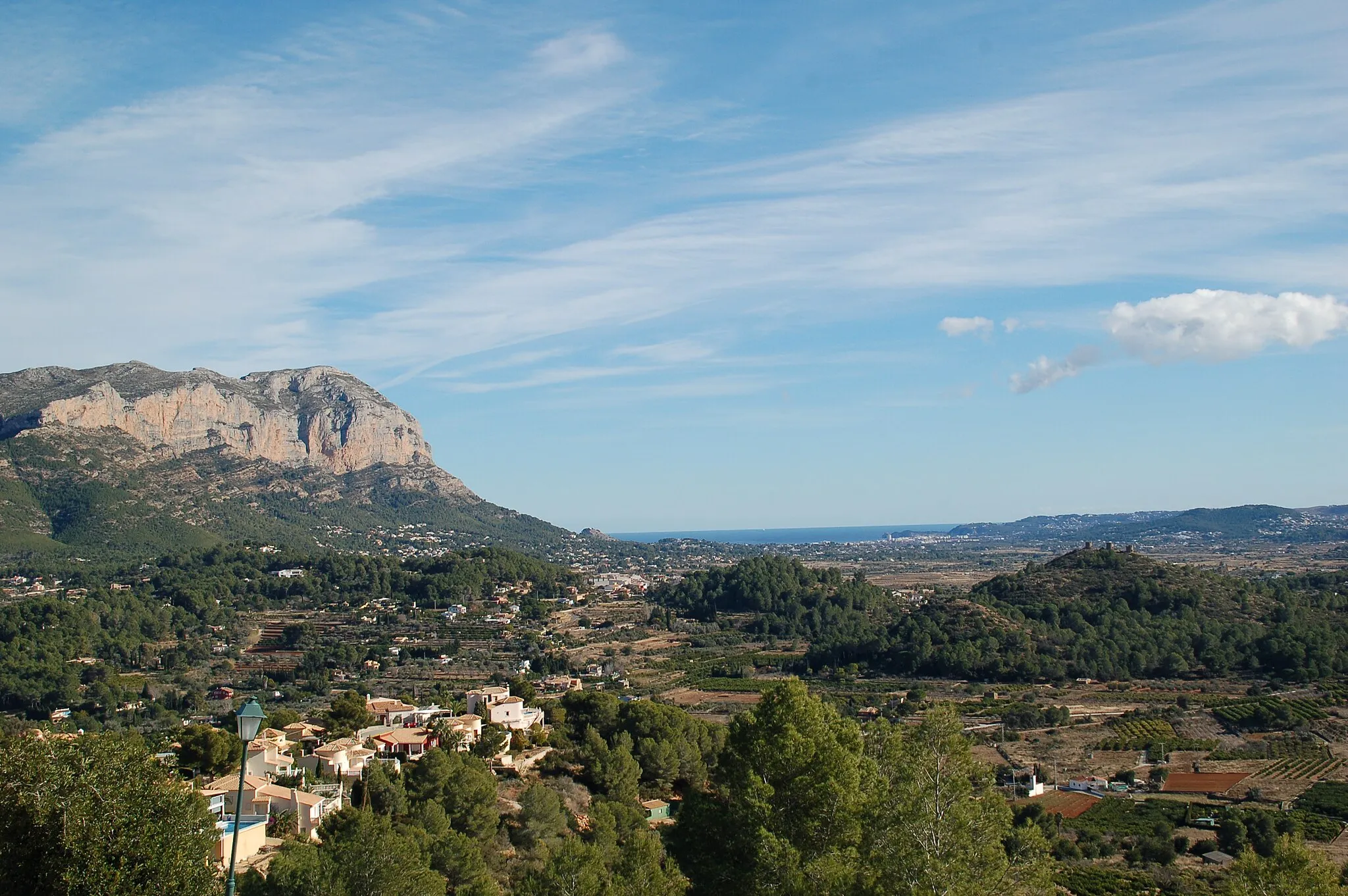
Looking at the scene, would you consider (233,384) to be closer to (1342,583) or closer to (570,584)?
(570,584)

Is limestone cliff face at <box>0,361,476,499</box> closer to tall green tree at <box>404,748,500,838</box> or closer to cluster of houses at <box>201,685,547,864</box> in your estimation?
cluster of houses at <box>201,685,547,864</box>

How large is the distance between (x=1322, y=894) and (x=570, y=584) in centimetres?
7579

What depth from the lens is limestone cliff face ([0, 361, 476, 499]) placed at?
95.0m

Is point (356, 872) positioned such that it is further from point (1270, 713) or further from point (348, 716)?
point (1270, 713)

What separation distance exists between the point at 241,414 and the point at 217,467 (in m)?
14.0

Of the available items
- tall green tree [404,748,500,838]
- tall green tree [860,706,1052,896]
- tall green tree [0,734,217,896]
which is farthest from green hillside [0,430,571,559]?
tall green tree [860,706,1052,896]

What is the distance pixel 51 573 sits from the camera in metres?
68.1

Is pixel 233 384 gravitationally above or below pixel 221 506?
above

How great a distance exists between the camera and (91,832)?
30.3 ft

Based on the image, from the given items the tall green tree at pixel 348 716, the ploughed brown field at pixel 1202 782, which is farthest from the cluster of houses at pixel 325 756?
the ploughed brown field at pixel 1202 782

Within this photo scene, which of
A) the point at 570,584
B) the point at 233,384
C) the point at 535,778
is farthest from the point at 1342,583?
the point at 233,384

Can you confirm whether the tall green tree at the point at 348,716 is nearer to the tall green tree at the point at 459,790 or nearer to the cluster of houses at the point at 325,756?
the cluster of houses at the point at 325,756

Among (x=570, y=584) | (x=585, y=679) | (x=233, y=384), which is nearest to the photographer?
(x=585, y=679)

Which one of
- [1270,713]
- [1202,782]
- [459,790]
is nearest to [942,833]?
[459,790]
